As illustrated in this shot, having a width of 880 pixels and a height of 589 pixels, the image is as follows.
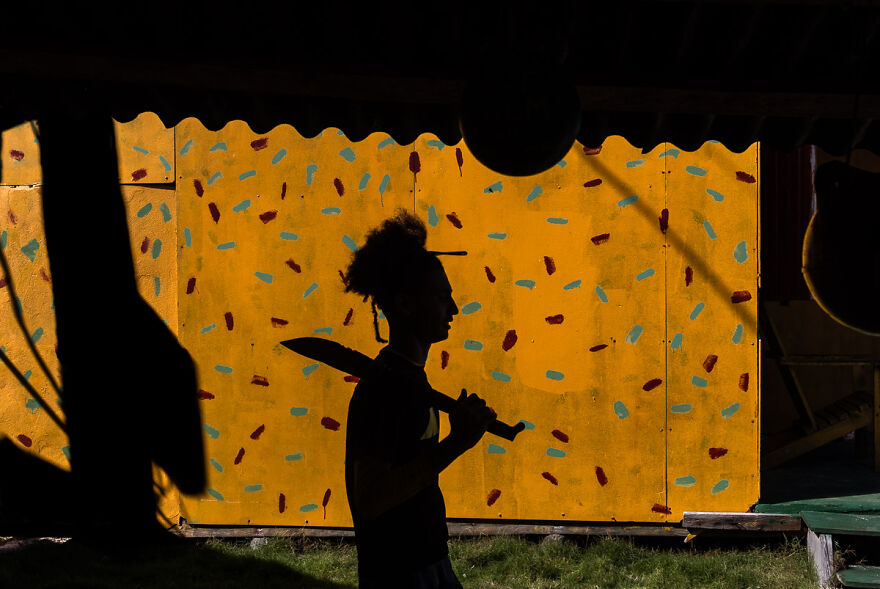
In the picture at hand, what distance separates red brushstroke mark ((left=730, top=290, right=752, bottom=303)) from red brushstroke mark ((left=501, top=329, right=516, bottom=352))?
5.53ft

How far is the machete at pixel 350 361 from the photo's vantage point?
9.37ft

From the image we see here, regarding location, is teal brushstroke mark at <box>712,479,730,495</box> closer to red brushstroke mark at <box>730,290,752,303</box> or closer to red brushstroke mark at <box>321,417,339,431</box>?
red brushstroke mark at <box>730,290,752,303</box>

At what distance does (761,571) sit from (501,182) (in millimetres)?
3454

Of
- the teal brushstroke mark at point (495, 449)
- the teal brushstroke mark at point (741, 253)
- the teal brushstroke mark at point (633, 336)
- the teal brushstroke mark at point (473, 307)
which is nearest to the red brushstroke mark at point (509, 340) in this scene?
the teal brushstroke mark at point (473, 307)

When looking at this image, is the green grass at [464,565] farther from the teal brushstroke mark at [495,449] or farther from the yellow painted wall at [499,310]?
the teal brushstroke mark at [495,449]

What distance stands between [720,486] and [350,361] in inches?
180

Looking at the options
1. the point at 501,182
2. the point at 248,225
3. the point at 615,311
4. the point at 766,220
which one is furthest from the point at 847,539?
the point at 248,225

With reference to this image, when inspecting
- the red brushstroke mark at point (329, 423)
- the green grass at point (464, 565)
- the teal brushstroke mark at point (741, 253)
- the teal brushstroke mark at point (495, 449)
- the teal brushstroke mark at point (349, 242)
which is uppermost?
the teal brushstroke mark at point (349, 242)

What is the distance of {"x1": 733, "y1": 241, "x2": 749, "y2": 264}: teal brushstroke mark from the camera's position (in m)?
6.52

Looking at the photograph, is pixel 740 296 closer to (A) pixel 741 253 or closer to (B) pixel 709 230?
(A) pixel 741 253

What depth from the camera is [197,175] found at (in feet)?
22.5

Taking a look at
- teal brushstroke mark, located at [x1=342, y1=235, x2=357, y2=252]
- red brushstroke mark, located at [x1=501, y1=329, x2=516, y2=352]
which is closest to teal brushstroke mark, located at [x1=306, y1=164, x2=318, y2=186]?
teal brushstroke mark, located at [x1=342, y1=235, x2=357, y2=252]

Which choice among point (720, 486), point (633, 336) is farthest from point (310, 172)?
point (720, 486)

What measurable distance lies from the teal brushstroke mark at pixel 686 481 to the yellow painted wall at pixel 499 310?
0.4 inches
